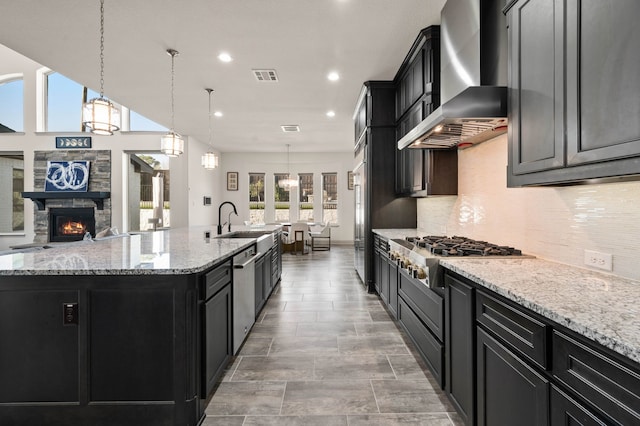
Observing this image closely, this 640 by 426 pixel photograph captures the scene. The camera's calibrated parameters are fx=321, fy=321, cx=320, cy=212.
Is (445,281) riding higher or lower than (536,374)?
higher

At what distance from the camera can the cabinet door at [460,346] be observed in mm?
1664

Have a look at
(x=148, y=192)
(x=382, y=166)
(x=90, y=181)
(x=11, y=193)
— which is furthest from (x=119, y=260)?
(x=11, y=193)

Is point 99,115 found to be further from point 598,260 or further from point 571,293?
point 598,260

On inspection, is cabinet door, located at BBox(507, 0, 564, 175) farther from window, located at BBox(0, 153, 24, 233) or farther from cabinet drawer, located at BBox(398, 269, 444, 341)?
window, located at BBox(0, 153, 24, 233)

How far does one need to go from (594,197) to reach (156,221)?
835 centimetres

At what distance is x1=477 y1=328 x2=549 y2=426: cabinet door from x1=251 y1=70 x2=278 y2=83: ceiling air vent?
3925mm

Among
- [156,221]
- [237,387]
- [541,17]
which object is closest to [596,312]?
[541,17]

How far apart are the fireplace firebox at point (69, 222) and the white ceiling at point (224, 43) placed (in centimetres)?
362

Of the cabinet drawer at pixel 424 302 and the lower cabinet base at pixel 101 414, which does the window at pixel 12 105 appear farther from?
the cabinet drawer at pixel 424 302

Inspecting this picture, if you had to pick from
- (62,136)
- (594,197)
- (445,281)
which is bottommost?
(445,281)

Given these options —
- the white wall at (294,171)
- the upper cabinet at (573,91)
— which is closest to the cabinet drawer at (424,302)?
the upper cabinet at (573,91)

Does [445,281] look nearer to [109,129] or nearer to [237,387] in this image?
[237,387]

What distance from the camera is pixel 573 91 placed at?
1.31 m

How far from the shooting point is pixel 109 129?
9.29 ft
